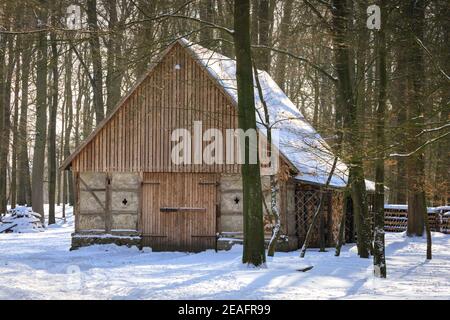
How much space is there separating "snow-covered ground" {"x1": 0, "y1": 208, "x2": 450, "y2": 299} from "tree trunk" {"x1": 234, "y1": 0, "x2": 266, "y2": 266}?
519mm

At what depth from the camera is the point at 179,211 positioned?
21.3 m

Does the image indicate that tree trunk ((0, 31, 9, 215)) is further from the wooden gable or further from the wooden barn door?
the wooden barn door

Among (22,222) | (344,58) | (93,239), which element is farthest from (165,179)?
(22,222)

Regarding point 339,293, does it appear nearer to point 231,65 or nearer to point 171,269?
point 171,269

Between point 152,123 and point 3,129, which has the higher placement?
point 3,129

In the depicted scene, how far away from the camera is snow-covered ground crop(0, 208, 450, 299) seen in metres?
10.7

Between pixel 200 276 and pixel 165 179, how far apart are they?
27.0 ft

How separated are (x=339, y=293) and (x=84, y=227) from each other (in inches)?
498

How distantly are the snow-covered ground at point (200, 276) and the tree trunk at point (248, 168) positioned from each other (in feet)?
1.70

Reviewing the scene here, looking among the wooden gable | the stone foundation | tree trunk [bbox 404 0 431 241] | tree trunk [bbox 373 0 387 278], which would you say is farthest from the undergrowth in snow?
tree trunk [bbox 373 0 387 278]

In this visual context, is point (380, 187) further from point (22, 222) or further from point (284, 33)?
point (22, 222)

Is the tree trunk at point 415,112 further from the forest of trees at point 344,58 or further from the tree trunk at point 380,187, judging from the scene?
the tree trunk at point 380,187

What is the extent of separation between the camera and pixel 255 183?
1359 cm
